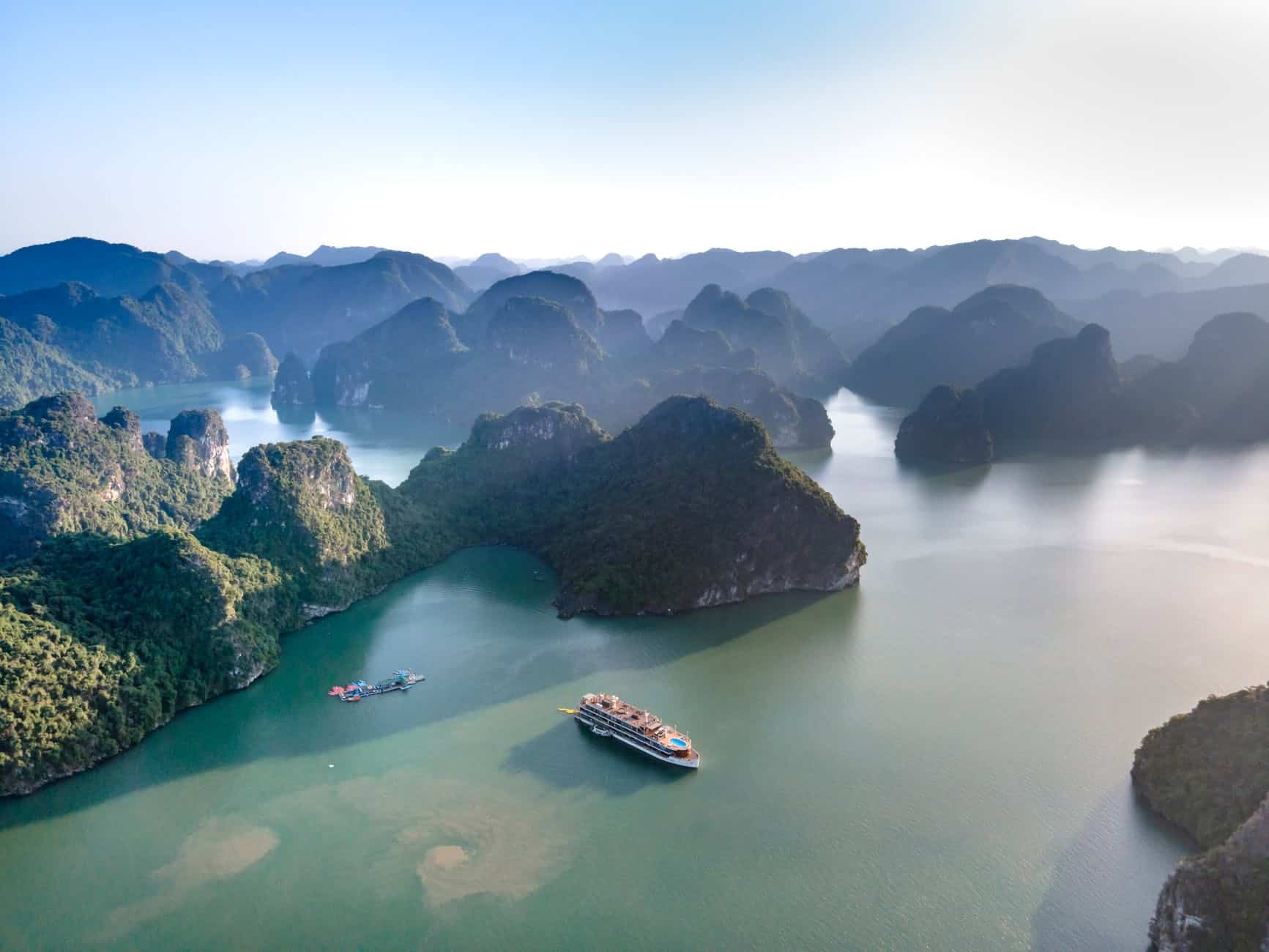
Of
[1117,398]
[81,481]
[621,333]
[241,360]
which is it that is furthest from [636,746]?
[241,360]

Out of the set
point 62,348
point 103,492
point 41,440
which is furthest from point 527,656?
point 62,348

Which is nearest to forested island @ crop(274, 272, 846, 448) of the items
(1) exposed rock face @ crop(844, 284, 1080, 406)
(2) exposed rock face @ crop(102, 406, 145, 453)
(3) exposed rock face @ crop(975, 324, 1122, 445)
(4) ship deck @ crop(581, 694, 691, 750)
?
(1) exposed rock face @ crop(844, 284, 1080, 406)

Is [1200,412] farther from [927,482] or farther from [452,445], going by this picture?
[452,445]

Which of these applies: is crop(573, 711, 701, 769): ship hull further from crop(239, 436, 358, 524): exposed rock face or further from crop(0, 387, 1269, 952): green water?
crop(239, 436, 358, 524): exposed rock face

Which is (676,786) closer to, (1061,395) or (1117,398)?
(1061,395)

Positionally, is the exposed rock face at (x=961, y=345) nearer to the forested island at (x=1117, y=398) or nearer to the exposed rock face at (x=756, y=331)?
the exposed rock face at (x=756, y=331)

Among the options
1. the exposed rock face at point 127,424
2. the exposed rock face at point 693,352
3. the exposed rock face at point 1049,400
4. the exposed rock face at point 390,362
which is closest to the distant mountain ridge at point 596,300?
the exposed rock face at point 693,352
